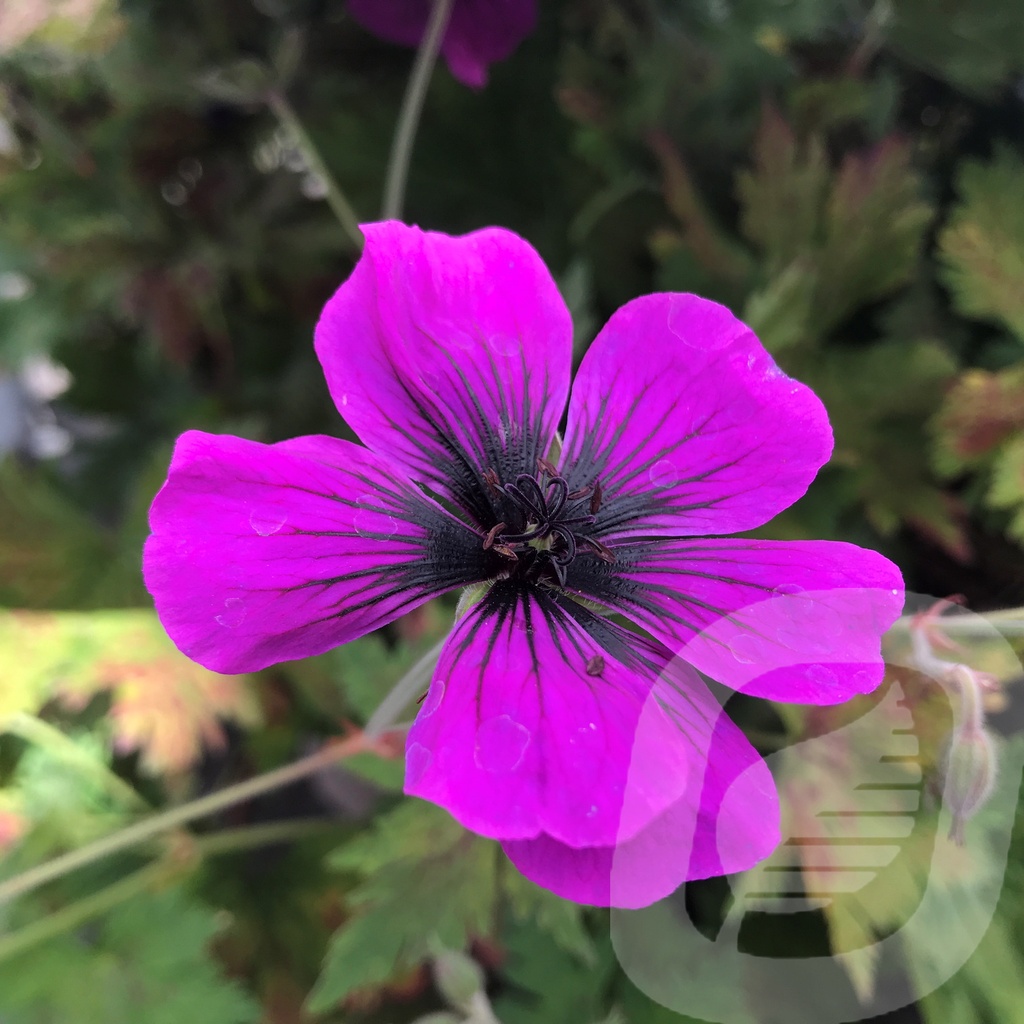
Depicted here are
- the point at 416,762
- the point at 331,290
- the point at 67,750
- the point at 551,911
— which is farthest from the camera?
the point at 331,290

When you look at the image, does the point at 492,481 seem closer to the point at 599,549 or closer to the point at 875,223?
the point at 599,549

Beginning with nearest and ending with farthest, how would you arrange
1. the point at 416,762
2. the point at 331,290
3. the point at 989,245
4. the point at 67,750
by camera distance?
the point at 416,762 < the point at 989,245 < the point at 67,750 < the point at 331,290

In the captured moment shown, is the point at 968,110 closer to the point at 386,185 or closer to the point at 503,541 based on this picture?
the point at 386,185

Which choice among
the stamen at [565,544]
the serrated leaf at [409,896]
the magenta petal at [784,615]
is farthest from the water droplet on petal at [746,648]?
the serrated leaf at [409,896]

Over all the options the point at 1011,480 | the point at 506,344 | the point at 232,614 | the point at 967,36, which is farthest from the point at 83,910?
the point at 967,36

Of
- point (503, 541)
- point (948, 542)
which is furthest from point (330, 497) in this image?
point (948, 542)

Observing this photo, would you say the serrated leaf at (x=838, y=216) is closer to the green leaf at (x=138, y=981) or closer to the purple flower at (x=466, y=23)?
the purple flower at (x=466, y=23)

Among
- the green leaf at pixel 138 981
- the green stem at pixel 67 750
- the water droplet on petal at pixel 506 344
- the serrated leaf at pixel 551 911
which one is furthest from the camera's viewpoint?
the green stem at pixel 67 750
